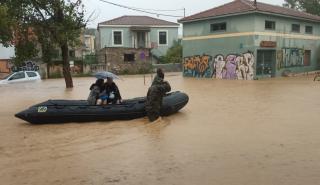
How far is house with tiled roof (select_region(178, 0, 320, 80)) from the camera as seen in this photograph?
32188mm

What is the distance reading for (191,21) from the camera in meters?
36.5

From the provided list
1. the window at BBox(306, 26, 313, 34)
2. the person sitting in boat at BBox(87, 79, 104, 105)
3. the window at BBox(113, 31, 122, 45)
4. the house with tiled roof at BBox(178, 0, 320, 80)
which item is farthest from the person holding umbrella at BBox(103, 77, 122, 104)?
the window at BBox(113, 31, 122, 45)

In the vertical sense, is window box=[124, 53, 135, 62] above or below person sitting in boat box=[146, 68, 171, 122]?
above

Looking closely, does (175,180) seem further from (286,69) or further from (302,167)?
(286,69)

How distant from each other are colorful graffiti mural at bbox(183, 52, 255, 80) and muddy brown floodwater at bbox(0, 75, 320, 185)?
634 inches

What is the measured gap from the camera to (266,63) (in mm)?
33531

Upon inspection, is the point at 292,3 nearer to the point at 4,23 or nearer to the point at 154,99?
the point at 154,99

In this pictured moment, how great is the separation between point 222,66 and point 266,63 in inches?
127

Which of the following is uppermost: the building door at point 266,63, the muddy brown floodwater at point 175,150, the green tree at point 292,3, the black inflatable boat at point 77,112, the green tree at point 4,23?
the green tree at point 292,3

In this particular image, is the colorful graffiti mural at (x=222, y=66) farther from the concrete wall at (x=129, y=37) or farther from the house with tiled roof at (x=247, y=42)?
the concrete wall at (x=129, y=37)

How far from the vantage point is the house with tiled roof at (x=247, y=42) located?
32188 millimetres

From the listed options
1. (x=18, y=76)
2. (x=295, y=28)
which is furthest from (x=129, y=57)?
(x=18, y=76)

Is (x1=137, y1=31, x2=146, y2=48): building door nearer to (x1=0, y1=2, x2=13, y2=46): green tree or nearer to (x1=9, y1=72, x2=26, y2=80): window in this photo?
(x1=9, y1=72, x2=26, y2=80): window

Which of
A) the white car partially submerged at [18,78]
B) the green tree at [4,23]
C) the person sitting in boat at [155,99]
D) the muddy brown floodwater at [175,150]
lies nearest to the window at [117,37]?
the white car partially submerged at [18,78]
